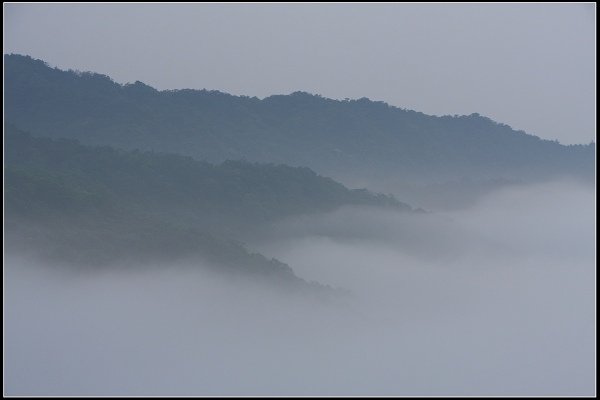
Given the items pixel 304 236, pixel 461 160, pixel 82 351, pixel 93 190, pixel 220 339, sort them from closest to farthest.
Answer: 1. pixel 82 351
2. pixel 220 339
3. pixel 93 190
4. pixel 304 236
5. pixel 461 160

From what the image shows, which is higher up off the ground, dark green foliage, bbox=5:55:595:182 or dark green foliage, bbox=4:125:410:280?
dark green foliage, bbox=5:55:595:182

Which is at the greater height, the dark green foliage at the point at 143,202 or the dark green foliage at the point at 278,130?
the dark green foliage at the point at 278,130

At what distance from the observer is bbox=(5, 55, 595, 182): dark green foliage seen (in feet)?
129

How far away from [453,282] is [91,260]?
1439 cm

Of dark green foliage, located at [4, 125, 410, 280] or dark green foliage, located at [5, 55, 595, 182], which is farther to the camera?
dark green foliage, located at [5, 55, 595, 182]

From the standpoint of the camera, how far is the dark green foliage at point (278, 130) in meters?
39.4

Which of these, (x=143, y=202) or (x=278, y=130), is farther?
(x=278, y=130)

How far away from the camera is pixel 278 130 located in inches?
1720

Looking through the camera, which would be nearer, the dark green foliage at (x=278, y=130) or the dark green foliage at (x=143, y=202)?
the dark green foliage at (x=143, y=202)

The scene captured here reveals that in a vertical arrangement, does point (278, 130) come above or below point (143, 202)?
above

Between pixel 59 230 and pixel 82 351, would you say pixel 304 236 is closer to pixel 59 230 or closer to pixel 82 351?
pixel 59 230

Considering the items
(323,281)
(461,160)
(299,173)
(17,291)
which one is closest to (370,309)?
(323,281)

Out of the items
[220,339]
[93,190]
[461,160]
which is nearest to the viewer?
[220,339]

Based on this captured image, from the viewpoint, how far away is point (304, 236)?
32125 mm
